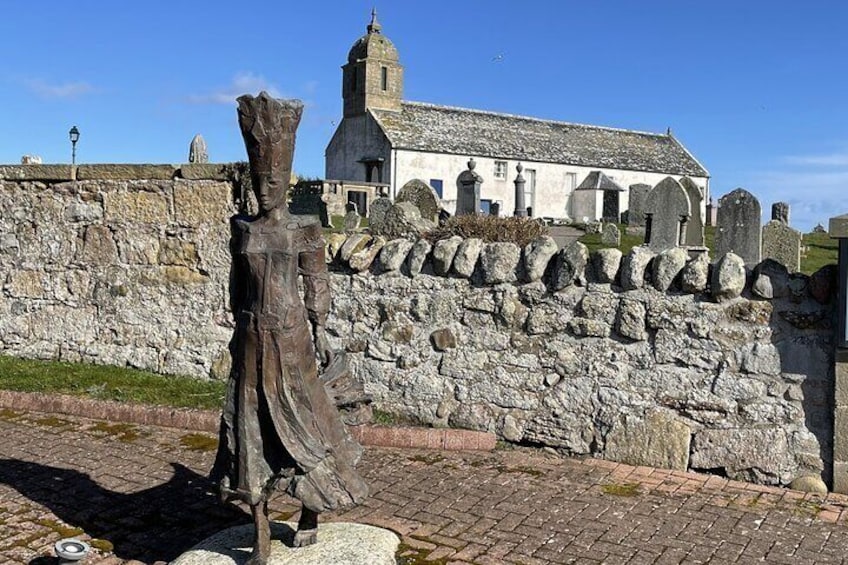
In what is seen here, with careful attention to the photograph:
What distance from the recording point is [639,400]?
19.6ft

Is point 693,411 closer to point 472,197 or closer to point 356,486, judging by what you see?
point 356,486

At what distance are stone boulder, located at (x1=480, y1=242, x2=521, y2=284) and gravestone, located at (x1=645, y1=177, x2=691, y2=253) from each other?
9.84 m

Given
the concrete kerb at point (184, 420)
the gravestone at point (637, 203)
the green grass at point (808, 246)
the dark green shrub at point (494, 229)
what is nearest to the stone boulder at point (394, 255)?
the concrete kerb at point (184, 420)

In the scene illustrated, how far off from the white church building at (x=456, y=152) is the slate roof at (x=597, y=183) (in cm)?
7

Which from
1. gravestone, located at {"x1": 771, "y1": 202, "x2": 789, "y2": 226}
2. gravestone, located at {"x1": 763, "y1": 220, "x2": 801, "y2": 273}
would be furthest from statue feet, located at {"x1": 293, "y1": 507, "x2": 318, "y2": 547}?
gravestone, located at {"x1": 771, "y1": 202, "x2": 789, "y2": 226}

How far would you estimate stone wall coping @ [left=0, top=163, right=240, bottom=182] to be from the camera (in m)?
7.90

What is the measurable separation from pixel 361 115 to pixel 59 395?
35.8 m

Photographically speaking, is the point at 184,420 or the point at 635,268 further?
the point at 184,420

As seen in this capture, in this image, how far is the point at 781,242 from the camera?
11.7 metres

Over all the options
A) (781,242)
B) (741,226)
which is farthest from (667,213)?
(781,242)


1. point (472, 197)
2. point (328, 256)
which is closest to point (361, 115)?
point (472, 197)

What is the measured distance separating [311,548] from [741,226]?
10.4 meters

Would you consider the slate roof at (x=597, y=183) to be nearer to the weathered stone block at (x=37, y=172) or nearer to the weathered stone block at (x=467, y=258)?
the weathered stone block at (x=37, y=172)

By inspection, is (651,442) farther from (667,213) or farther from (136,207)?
(667,213)
